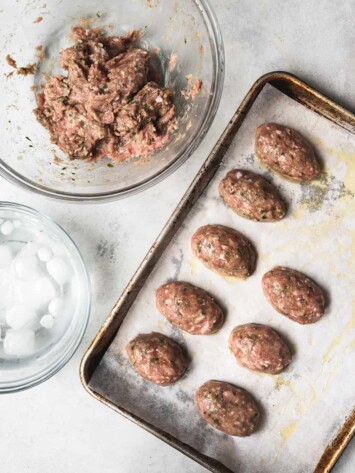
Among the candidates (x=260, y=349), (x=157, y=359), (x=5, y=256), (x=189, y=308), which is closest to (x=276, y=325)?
(x=260, y=349)

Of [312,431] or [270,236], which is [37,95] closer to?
[270,236]

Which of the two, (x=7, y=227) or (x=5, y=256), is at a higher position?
(x=7, y=227)

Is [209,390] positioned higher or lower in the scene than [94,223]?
lower

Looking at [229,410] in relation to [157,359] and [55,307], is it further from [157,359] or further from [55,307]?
[55,307]

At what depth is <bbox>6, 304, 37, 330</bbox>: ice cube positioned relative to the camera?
252cm

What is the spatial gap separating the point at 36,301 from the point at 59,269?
6.5 inches

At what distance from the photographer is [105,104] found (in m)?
2.17

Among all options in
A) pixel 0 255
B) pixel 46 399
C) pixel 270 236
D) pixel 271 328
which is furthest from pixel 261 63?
pixel 46 399

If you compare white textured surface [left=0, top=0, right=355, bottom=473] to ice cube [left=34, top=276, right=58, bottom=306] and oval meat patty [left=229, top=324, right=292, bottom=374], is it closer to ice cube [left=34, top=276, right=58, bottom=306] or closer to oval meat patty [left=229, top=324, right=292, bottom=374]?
ice cube [left=34, top=276, right=58, bottom=306]

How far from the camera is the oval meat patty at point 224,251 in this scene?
240 centimetres

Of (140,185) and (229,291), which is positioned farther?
(229,291)

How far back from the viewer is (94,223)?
255cm

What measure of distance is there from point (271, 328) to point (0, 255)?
117 cm

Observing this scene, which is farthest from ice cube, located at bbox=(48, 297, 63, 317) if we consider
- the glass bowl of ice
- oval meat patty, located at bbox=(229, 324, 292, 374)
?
oval meat patty, located at bbox=(229, 324, 292, 374)
